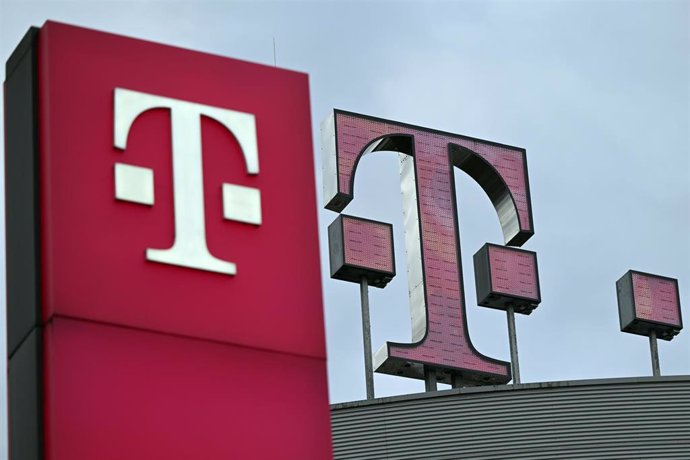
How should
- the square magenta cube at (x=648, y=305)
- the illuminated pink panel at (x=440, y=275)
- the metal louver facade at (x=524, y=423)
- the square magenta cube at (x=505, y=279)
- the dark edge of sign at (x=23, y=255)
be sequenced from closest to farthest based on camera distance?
the dark edge of sign at (x=23, y=255)
the metal louver facade at (x=524, y=423)
the illuminated pink panel at (x=440, y=275)
the square magenta cube at (x=505, y=279)
the square magenta cube at (x=648, y=305)

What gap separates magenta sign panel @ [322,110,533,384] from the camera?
107 ft

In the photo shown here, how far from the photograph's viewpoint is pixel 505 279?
34.2 meters

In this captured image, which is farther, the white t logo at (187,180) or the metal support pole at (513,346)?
the metal support pole at (513,346)

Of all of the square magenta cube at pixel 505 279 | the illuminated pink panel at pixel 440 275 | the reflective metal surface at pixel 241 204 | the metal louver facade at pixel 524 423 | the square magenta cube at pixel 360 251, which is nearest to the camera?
the reflective metal surface at pixel 241 204

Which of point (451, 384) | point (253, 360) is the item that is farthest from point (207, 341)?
point (451, 384)

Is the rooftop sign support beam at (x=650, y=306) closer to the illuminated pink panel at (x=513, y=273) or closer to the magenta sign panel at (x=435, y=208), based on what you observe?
the illuminated pink panel at (x=513, y=273)

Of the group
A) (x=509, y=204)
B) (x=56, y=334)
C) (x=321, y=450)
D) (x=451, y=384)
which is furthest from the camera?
(x=509, y=204)

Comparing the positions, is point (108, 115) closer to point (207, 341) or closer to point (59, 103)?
point (59, 103)

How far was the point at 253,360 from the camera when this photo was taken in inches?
578

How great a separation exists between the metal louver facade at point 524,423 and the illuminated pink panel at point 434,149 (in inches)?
205

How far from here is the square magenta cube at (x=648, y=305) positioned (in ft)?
115

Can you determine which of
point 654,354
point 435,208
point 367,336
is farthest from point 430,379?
point 654,354

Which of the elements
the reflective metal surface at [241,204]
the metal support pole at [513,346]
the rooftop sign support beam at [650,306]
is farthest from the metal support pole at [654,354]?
the reflective metal surface at [241,204]

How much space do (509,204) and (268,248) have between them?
20.8m
